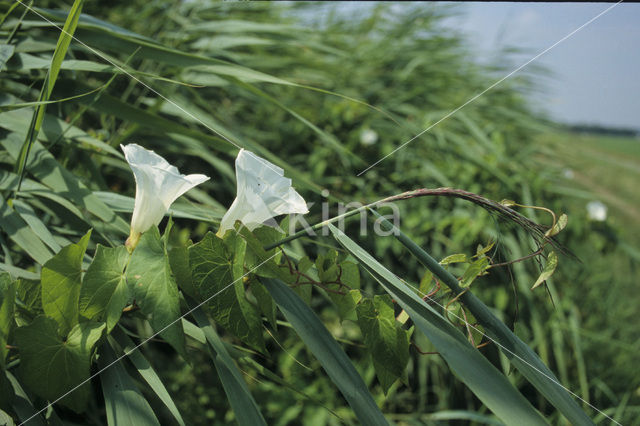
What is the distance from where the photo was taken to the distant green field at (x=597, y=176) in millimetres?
1657

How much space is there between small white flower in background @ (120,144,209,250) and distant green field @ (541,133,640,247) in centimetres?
144

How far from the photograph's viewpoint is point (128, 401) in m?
0.36

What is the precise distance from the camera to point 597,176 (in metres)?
6.37

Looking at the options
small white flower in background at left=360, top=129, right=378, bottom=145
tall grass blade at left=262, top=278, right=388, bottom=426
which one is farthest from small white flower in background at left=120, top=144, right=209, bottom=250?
small white flower in background at left=360, top=129, right=378, bottom=145

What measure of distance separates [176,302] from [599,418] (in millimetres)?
1256

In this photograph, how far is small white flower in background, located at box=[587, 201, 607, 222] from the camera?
4.96 feet

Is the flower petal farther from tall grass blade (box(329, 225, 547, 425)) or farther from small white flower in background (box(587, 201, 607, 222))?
small white flower in background (box(587, 201, 607, 222))

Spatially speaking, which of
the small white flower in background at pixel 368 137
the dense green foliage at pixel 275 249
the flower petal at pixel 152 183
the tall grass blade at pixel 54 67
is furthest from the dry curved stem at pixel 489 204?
the small white flower in background at pixel 368 137

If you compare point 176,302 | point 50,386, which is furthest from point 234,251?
point 50,386

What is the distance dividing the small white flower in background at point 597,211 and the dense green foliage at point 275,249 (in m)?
0.03

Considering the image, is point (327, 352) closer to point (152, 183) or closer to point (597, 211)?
point (152, 183)

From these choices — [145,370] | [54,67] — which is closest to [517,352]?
[145,370]

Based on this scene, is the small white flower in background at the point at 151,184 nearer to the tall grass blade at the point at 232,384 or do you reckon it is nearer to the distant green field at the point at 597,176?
the tall grass blade at the point at 232,384

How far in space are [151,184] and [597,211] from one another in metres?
1.56
